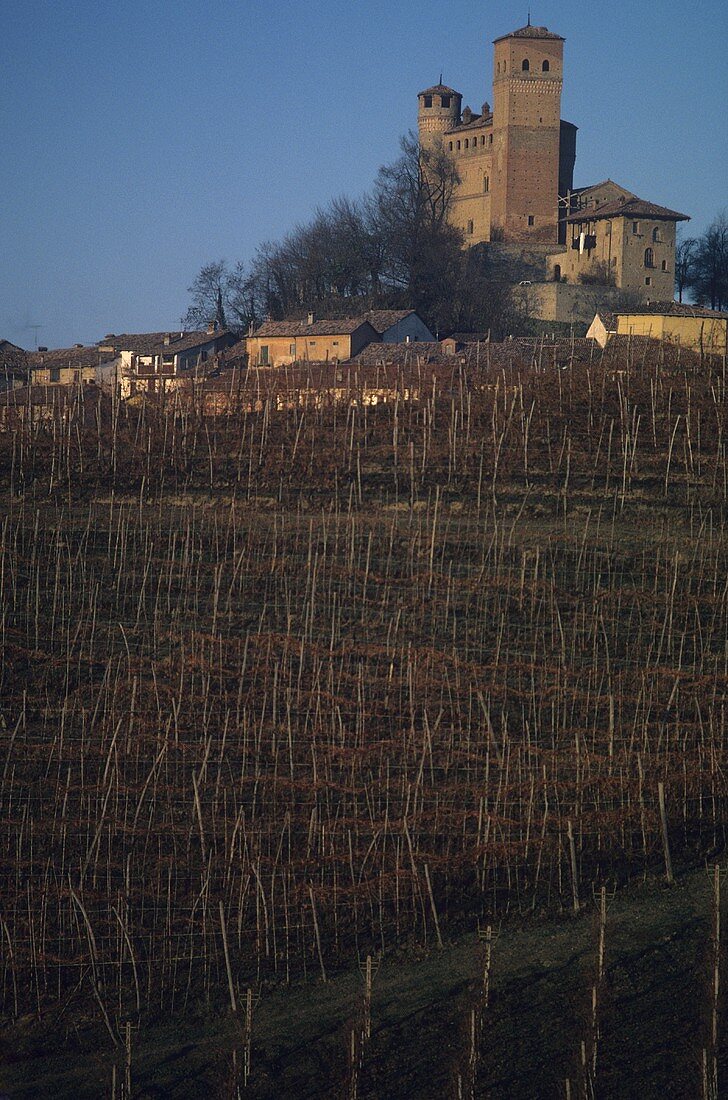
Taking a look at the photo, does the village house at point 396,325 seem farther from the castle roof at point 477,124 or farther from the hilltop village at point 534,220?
the castle roof at point 477,124

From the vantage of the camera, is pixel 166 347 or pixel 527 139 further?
pixel 527 139

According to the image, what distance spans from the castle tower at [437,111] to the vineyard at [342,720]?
141 ft

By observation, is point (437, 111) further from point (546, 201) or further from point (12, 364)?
point (12, 364)

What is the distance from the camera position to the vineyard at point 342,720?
19.8 feet

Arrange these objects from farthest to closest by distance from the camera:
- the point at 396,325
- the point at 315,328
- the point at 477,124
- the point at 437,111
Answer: the point at 437,111 < the point at 477,124 < the point at 396,325 < the point at 315,328

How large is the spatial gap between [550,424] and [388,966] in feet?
28.2

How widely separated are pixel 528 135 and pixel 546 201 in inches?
99.4

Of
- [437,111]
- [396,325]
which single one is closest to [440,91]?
[437,111]

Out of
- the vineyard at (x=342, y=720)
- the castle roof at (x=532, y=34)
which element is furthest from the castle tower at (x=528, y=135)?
the vineyard at (x=342, y=720)

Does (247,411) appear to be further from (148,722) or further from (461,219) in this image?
(461,219)

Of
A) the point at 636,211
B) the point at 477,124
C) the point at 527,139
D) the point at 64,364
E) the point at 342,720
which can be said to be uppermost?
Result: the point at 477,124

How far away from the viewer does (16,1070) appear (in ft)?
17.5

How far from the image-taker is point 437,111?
173 ft

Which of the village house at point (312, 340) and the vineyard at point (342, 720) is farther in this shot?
the village house at point (312, 340)
